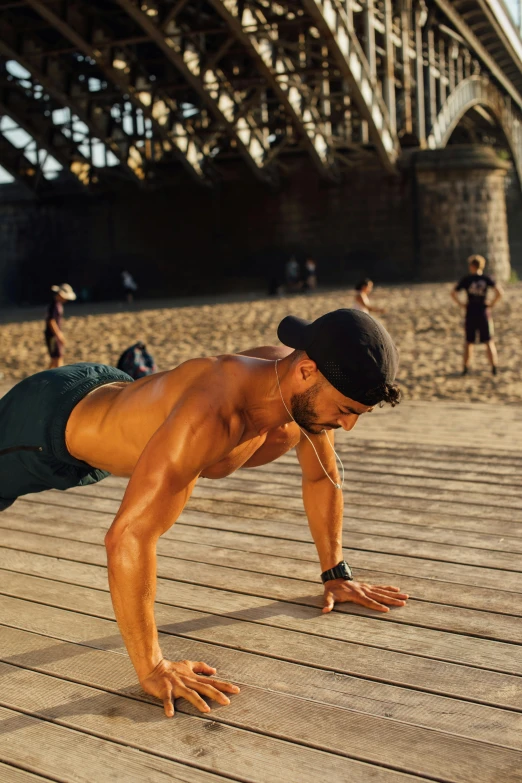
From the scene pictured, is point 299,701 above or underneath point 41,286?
underneath

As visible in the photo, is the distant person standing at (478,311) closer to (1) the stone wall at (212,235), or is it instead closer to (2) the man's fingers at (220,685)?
(2) the man's fingers at (220,685)

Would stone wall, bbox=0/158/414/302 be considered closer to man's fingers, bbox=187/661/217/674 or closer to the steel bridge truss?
the steel bridge truss

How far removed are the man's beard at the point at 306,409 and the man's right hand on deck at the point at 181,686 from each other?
2.42ft

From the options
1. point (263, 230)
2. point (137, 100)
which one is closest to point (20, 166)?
point (137, 100)

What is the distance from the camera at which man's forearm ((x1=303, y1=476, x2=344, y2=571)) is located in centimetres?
314

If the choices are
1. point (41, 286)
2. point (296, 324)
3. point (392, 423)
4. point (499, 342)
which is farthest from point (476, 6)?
point (296, 324)

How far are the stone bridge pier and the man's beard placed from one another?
83.1ft

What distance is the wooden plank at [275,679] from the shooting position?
7.63ft

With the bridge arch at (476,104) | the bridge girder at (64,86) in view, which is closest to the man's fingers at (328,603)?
the bridge girder at (64,86)

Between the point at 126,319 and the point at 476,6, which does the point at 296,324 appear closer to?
the point at 126,319

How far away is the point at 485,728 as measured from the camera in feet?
7.50

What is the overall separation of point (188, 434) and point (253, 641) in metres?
0.80

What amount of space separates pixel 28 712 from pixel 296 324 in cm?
127

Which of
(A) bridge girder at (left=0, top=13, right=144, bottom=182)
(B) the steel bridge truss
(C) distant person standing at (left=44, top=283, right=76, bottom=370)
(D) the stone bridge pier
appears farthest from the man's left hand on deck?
(D) the stone bridge pier
